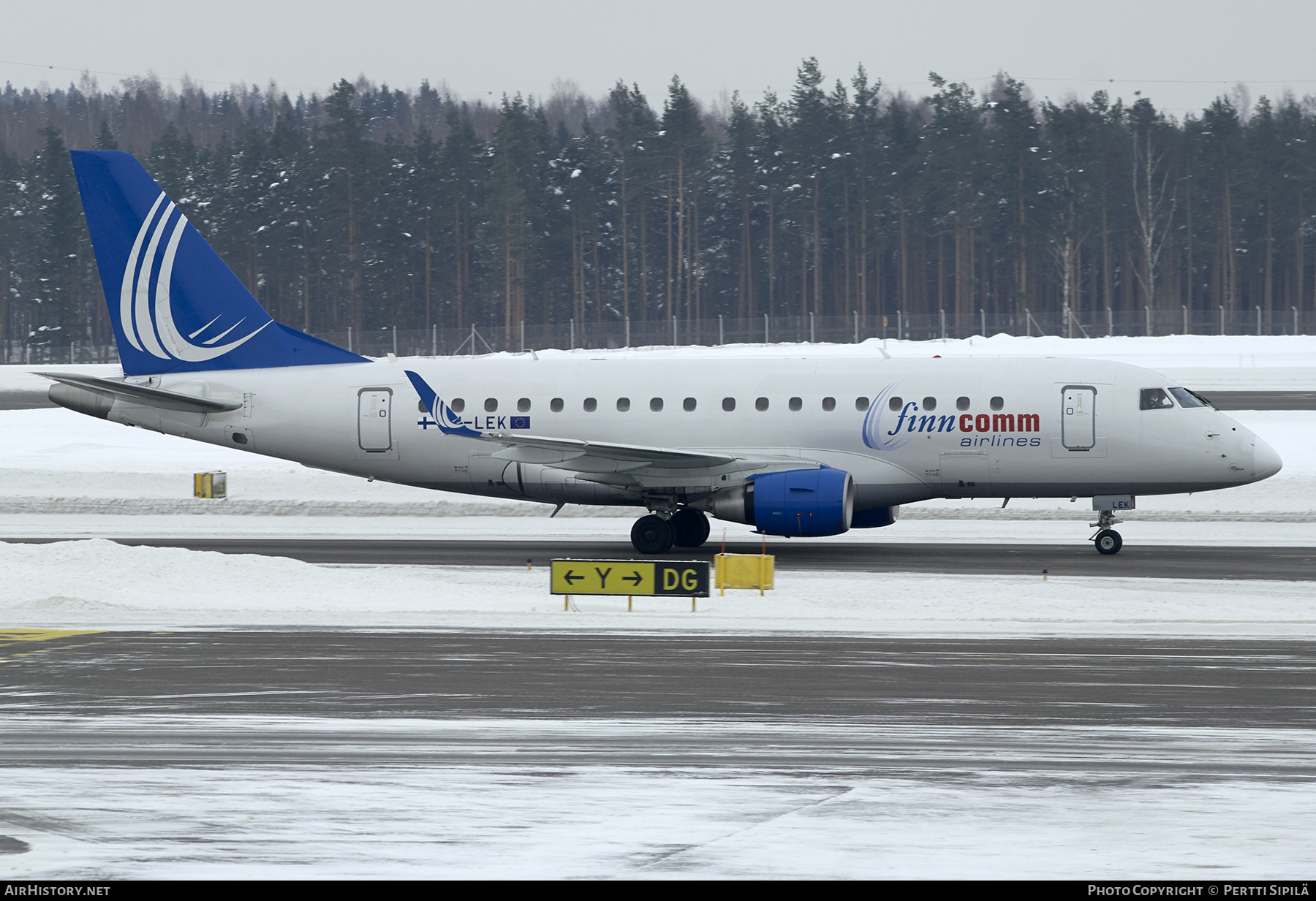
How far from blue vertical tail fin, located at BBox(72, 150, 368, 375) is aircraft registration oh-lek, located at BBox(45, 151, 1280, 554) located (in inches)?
1.6

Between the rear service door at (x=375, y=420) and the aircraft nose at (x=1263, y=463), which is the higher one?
the rear service door at (x=375, y=420)

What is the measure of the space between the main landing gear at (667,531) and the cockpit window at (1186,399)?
878 centimetres

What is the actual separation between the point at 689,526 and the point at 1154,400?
28.5 feet

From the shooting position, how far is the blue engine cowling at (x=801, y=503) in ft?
80.5

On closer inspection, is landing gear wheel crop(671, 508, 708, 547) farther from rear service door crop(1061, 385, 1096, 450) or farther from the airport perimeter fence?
the airport perimeter fence

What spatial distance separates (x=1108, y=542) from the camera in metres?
25.8

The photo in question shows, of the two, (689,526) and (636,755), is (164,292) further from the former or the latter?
(636,755)

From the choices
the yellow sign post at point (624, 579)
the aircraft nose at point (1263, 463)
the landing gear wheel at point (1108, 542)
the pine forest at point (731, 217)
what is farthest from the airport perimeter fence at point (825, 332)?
the yellow sign post at point (624, 579)

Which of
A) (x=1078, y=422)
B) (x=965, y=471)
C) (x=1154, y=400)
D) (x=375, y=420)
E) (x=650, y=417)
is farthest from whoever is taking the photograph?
(x=375, y=420)

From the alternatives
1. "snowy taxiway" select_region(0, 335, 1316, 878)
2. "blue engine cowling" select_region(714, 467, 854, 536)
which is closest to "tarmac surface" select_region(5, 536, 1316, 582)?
"blue engine cowling" select_region(714, 467, 854, 536)

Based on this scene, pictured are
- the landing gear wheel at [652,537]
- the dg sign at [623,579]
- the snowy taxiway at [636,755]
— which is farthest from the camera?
the landing gear wheel at [652,537]

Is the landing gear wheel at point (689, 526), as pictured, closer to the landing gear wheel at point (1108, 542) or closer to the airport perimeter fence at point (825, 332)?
the landing gear wheel at point (1108, 542)

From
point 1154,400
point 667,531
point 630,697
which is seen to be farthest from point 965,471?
point 630,697
